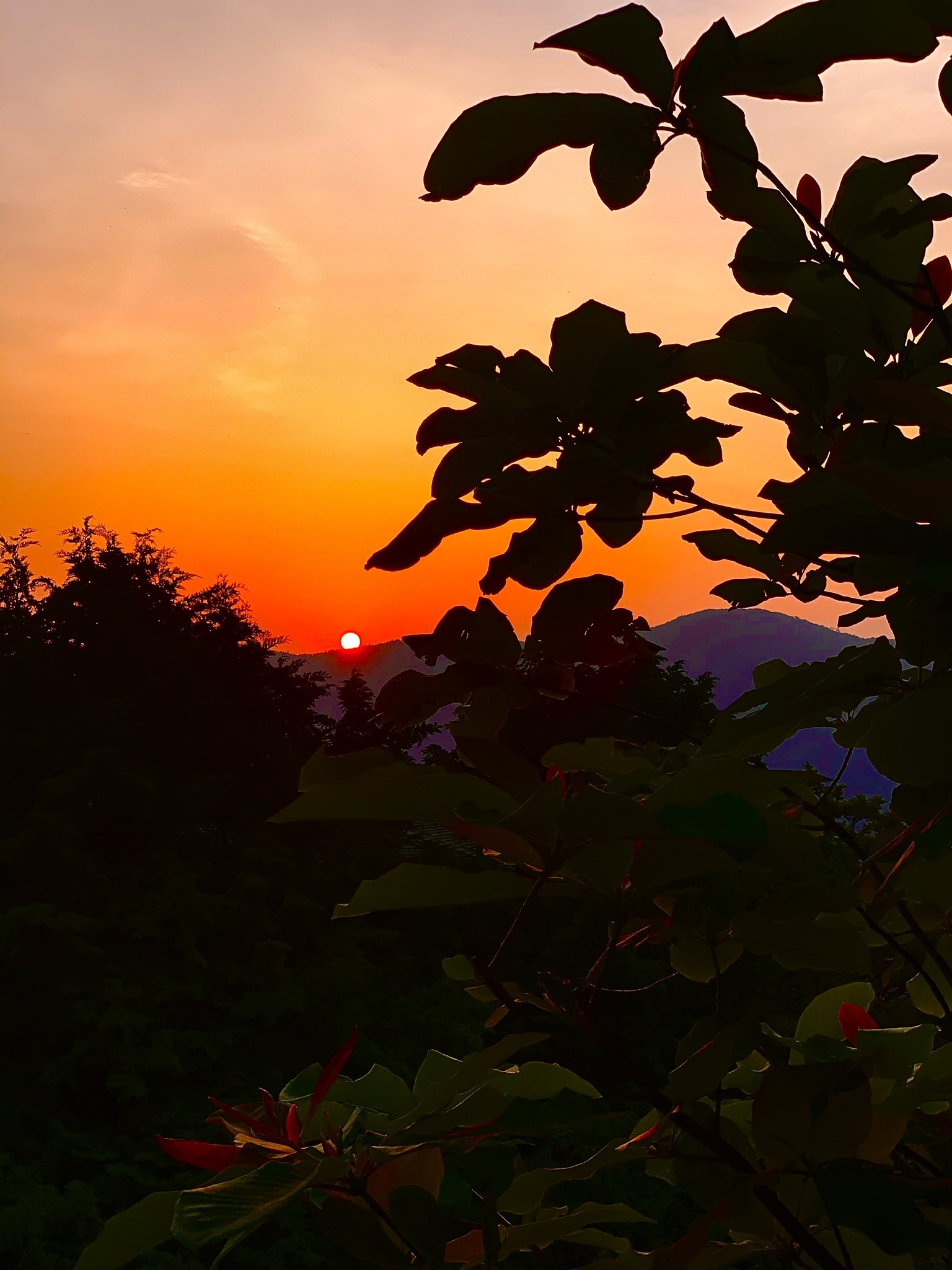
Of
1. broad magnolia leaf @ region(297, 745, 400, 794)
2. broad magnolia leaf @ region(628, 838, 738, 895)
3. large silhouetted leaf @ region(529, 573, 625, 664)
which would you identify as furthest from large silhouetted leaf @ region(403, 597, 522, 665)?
broad magnolia leaf @ region(628, 838, 738, 895)

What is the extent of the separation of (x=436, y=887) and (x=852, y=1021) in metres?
0.73

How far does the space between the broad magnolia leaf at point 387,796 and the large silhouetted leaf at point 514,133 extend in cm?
50

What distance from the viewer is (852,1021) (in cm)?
126

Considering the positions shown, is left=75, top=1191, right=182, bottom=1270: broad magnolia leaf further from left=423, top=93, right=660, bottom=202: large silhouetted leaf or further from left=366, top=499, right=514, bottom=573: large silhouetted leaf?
left=423, top=93, right=660, bottom=202: large silhouetted leaf

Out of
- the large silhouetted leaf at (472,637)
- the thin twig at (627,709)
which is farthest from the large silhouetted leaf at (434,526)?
the thin twig at (627,709)

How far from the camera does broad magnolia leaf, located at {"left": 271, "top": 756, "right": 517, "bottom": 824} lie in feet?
2.42

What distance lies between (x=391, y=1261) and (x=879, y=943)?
851 millimetres

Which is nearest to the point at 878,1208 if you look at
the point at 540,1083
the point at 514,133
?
the point at 540,1083

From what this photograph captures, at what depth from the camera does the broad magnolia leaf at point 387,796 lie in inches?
29.1

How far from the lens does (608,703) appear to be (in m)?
Result: 1.27

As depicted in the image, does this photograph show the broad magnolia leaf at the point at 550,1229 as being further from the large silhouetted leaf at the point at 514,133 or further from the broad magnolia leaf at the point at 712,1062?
the large silhouetted leaf at the point at 514,133

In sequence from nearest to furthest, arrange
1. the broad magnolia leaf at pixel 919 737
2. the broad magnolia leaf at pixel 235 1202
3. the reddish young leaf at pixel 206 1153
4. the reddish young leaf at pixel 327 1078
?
the broad magnolia leaf at pixel 235 1202 < the broad magnolia leaf at pixel 919 737 < the reddish young leaf at pixel 206 1153 < the reddish young leaf at pixel 327 1078

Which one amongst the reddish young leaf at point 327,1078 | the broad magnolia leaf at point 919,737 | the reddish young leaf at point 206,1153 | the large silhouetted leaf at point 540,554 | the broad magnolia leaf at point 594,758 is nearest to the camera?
the broad magnolia leaf at point 919,737

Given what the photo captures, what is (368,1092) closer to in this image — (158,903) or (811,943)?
(811,943)
